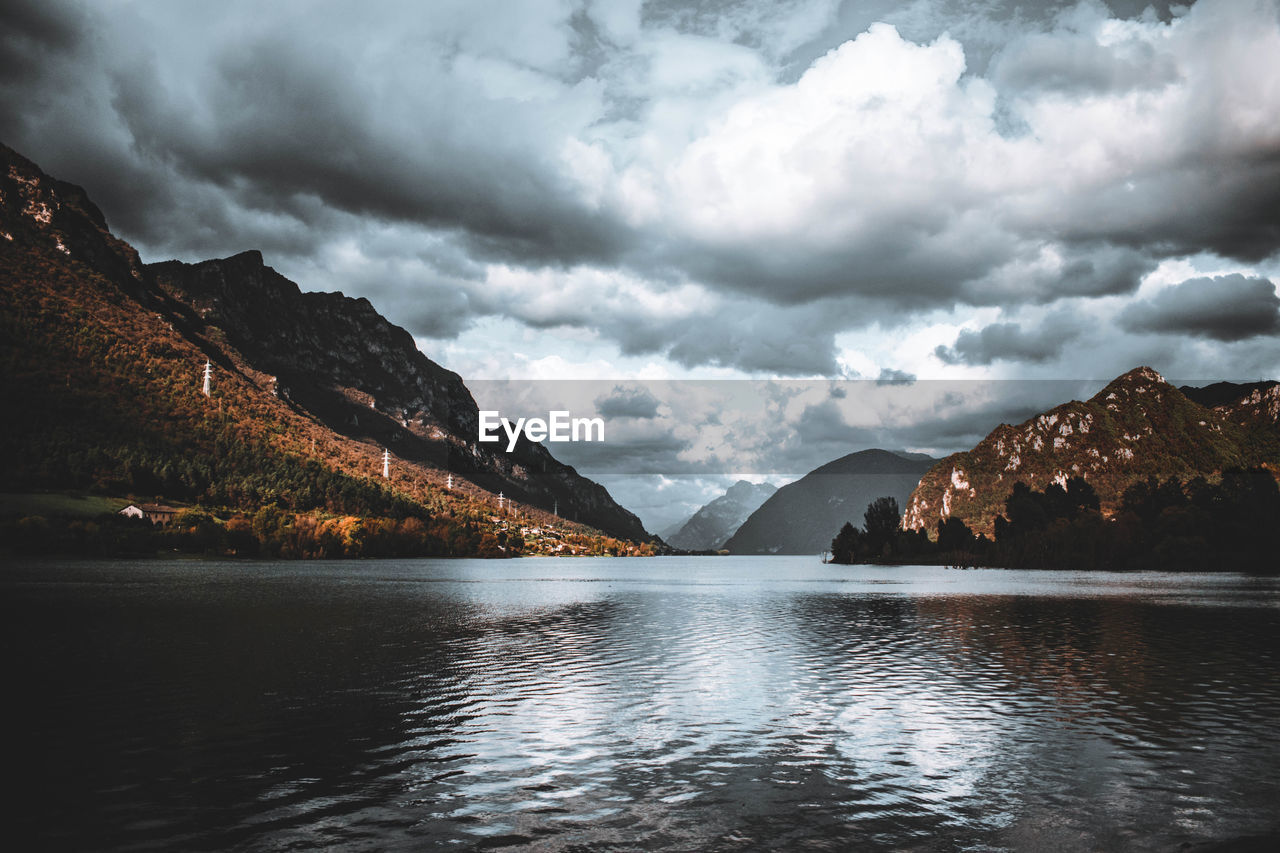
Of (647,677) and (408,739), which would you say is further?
(647,677)

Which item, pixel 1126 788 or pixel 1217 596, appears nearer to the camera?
pixel 1126 788

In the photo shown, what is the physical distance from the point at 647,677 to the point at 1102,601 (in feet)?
315

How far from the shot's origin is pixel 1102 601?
11456 cm

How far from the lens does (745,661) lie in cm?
5503

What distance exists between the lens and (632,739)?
32094mm

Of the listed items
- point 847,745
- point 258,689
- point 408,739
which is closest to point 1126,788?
point 847,745

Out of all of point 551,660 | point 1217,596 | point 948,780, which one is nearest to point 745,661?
point 551,660

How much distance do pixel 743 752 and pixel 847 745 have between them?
464 cm

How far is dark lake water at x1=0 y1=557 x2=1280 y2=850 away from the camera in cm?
2155

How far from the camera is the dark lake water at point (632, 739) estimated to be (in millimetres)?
21547

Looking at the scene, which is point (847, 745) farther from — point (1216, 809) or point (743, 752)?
point (1216, 809)

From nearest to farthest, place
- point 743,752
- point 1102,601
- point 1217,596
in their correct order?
point 743,752 → point 1102,601 → point 1217,596

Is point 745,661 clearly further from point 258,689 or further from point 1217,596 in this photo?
point 1217,596

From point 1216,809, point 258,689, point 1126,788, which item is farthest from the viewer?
point 258,689
